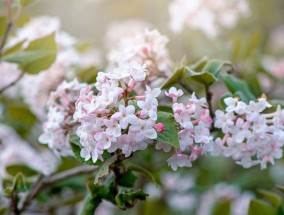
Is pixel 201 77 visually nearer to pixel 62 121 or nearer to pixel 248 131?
pixel 248 131

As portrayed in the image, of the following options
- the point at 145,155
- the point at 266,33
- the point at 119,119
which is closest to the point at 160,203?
the point at 145,155

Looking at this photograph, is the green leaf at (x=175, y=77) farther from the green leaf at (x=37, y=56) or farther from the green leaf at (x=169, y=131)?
the green leaf at (x=37, y=56)

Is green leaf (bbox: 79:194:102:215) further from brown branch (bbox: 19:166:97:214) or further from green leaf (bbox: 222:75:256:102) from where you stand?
green leaf (bbox: 222:75:256:102)

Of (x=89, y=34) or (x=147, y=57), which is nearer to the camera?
(x=147, y=57)

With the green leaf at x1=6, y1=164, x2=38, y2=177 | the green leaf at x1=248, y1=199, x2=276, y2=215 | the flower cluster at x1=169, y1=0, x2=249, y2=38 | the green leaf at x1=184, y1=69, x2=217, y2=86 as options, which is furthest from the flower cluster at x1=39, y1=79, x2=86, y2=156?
the flower cluster at x1=169, y1=0, x2=249, y2=38

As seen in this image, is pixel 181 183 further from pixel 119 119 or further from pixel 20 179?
pixel 119 119
